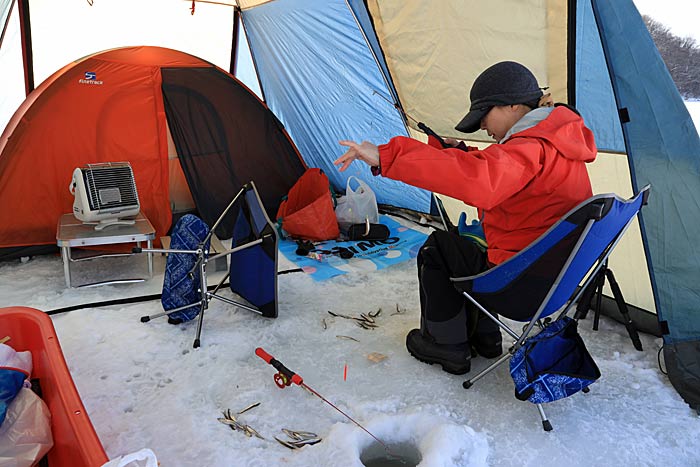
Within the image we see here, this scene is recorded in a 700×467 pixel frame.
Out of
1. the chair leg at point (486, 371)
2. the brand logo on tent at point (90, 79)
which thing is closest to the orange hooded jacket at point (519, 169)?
the chair leg at point (486, 371)

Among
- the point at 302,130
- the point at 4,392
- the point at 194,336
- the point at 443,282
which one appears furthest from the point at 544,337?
the point at 302,130

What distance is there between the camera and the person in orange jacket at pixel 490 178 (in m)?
1.67

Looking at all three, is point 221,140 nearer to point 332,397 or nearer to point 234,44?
point 234,44

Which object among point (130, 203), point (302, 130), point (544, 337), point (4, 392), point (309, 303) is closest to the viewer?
point (4, 392)

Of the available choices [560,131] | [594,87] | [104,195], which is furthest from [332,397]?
[104,195]

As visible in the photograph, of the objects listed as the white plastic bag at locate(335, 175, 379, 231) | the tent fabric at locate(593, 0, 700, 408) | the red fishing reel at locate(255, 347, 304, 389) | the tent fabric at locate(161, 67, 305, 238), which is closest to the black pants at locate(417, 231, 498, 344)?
the red fishing reel at locate(255, 347, 304, 389)

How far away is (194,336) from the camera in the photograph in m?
2.51

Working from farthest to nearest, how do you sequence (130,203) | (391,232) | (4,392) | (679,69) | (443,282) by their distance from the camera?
(391,232)
(130,203)
(679,69)
(443,282)
(4,392)

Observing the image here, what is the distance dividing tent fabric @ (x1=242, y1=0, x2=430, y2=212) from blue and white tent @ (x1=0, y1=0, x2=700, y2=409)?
0.01 meters

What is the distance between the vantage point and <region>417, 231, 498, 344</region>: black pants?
218 centimetres

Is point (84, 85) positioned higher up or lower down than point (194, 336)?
higher up

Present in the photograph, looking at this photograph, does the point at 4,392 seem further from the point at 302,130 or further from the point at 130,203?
the point at 302,130

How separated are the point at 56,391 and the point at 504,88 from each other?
1.61m

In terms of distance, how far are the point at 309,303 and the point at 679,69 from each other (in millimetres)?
1964
